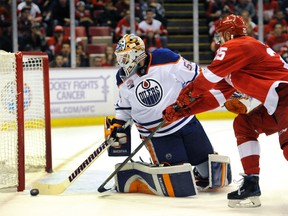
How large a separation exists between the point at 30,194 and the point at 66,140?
9.65 feet

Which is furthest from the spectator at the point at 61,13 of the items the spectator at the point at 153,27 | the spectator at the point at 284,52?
the spectator at the point at 284,52

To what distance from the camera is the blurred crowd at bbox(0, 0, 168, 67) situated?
8.41 metres

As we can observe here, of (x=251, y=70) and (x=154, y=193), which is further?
(x=154, y=193)

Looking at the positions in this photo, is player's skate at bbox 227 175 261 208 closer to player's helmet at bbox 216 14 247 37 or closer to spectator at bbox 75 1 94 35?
player's helmet at bbox 216 14 247 37

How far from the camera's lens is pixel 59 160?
5566 mm

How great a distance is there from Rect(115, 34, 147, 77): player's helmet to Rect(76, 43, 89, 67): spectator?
4.63 m

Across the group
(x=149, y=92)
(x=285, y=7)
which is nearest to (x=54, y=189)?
(x=149, y=92)

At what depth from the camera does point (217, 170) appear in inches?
156

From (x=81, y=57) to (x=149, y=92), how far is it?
4.73 meters

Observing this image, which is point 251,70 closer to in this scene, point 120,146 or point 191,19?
point 120,146

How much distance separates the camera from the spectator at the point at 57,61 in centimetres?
834

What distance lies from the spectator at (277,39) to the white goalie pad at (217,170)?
5.66m

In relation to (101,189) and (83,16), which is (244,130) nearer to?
(101,189)

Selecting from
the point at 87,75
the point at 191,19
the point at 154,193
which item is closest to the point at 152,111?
the point at 154,193
